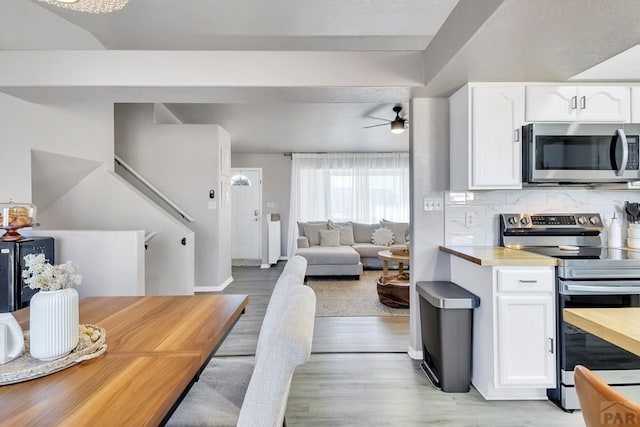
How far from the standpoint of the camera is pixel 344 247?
614cm

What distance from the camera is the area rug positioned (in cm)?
384

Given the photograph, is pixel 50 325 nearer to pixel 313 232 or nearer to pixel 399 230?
pixel 313 232

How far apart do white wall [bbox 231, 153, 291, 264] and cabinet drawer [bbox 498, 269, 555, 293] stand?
580 cm

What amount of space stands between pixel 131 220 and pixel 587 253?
4458 millimetres

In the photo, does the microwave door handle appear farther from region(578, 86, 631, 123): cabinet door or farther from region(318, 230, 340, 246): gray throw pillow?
region(318, 230, 340, 246): gray throw pillow

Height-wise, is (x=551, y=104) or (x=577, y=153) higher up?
(x=551, y=104)

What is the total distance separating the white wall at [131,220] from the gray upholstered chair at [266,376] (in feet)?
10.1

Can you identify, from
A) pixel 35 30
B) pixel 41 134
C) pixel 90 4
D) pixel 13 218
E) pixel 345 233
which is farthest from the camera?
pixel 345 233

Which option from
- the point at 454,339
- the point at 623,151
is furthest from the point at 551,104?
the point at 454,339

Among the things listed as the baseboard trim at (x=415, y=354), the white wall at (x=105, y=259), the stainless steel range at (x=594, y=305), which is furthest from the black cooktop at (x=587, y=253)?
the white wall at (x=105, y=259)

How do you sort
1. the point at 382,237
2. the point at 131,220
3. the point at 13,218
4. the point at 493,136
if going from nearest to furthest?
the point at 493,136, the point at 13,218, the point at 131,220, the point at 382,237

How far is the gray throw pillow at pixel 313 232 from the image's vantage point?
21.5 ft

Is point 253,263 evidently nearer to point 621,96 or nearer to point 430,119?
point 430,119

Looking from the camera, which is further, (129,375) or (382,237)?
(382,237)
